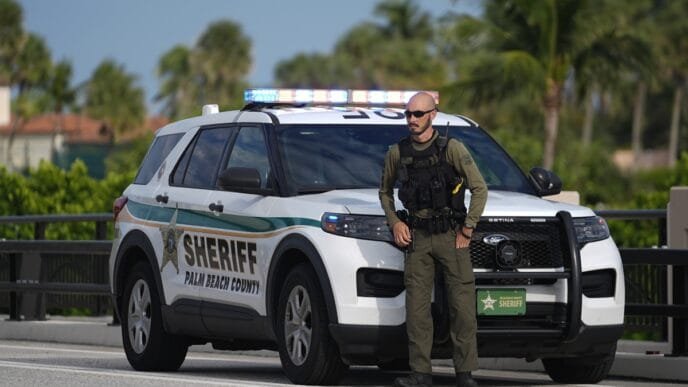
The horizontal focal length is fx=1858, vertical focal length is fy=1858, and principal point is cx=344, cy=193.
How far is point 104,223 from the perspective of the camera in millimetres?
18578

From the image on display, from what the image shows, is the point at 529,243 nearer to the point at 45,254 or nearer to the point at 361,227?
the point at 361,227

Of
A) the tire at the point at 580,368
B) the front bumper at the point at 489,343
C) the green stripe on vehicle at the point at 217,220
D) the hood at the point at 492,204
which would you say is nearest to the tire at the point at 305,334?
the front bumper at the point at 489,343

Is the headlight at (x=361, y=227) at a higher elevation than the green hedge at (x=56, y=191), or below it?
higher

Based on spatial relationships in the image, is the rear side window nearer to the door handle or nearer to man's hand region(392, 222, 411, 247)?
the door handle

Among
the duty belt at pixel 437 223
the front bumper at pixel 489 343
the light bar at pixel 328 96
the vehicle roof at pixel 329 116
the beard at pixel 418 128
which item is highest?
the light bar at pixel 328 96

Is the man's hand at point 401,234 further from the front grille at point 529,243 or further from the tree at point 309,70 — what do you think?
the tree at point 309,70

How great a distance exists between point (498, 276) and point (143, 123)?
120 meters

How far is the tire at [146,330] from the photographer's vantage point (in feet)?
42.0

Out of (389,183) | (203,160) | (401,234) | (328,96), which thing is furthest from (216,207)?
(401,234)

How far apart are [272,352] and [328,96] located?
340 centimetres

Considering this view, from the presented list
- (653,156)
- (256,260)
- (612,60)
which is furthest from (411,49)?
(256,260)

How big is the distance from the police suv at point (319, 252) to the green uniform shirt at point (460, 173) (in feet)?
0.55

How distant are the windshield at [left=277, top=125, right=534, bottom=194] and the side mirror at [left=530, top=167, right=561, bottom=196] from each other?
0.07 meters

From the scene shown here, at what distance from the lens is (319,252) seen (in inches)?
413
